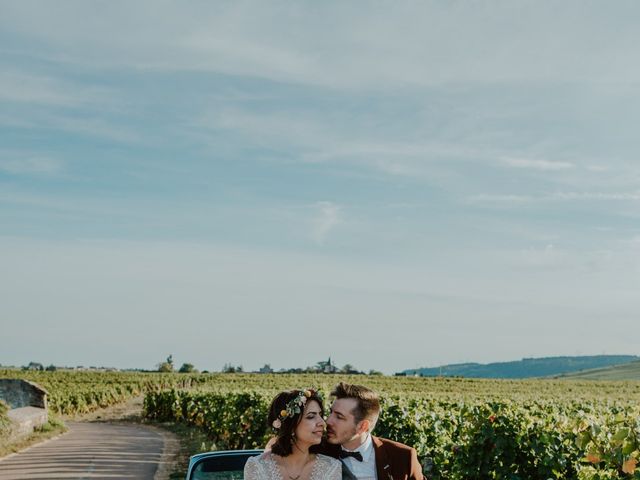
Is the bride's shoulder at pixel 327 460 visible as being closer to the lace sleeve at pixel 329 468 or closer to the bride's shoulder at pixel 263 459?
the lace sleeve at pixel 329 468

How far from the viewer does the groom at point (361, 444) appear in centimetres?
514

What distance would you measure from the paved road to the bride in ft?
43.3

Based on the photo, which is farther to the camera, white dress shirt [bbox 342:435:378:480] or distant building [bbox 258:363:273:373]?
distant building [bbox 258:363:273:373]

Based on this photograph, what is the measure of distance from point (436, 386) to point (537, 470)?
71.0m

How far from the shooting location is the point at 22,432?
25391 mm

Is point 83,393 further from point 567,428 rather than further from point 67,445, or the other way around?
point 567,428

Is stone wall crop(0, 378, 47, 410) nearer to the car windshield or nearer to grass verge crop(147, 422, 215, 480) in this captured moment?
grass verge crop(147, 422, 215, 480)

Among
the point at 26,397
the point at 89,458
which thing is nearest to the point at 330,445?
the point at 89,458

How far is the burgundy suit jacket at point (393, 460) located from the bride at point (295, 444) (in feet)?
0.39

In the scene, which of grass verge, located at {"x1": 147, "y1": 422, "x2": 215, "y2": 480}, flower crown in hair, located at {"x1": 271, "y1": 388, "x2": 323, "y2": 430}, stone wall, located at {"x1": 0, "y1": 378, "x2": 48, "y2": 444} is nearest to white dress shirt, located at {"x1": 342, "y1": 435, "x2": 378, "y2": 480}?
flower crown in hair, located at {"x1": 271, "y1": 388, "x2": 323, "y2": 430}

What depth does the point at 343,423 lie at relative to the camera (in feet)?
16.9

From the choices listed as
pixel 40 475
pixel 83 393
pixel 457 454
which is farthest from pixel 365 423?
pixel 83 393

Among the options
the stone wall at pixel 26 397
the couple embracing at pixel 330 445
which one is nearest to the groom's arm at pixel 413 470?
the couple embracing at pixel 330 445

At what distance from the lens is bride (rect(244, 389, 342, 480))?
5.07m
